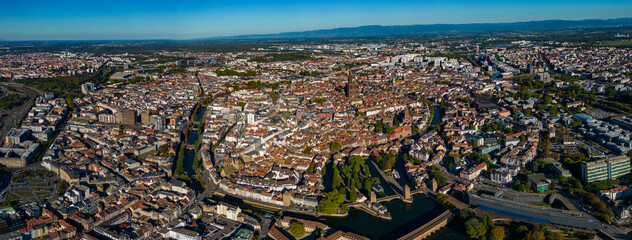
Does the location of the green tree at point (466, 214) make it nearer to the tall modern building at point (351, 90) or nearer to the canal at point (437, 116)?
the canal at point (437, 116)

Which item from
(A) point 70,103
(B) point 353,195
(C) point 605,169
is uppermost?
(A) point 70,103

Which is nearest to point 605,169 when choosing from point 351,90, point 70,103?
point 351,90

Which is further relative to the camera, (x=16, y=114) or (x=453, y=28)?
(x=453, y=28)

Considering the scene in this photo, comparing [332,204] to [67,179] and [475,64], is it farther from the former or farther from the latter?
[475,64]

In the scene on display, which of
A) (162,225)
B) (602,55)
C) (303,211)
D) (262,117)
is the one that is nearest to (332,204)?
(303,211)

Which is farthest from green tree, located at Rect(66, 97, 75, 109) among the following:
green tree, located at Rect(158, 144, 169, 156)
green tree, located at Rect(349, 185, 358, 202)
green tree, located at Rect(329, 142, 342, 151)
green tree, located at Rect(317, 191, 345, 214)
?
green tree, located at Rect(349, 185, 358, 202)

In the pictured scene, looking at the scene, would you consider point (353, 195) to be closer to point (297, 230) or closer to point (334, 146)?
point (297, 230)
